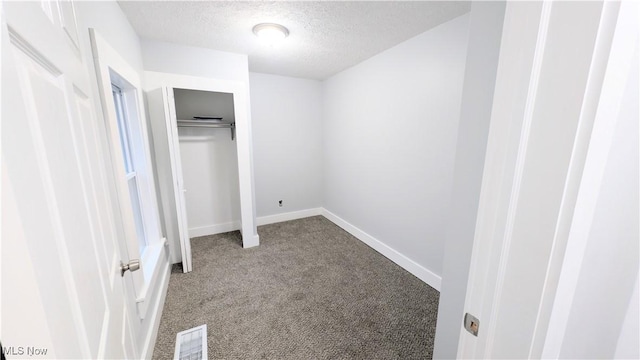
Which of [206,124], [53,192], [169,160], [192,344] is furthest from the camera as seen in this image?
[206,124]

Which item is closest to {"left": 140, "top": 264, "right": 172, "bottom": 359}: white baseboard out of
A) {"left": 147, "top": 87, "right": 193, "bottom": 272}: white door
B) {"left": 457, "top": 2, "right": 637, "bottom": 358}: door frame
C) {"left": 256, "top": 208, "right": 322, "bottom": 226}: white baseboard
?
{"left": 147, "top": 87, "right": 193, "bottom": 272}: white door

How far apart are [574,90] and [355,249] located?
2800 millimetres

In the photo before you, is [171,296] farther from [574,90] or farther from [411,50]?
[411,50]

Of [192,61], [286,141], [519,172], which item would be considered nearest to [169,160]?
[192,61]

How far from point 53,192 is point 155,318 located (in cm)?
181

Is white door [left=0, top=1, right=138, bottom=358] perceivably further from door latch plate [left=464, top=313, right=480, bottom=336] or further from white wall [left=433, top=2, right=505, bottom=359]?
white wall [left=433, top=2, right=505, bottom=359]

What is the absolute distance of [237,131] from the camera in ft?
8.79

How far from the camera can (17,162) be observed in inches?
12.4

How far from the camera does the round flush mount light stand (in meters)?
1.96

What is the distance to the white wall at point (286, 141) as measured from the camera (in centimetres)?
349

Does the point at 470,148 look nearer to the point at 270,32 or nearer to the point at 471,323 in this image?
the point at 471,323

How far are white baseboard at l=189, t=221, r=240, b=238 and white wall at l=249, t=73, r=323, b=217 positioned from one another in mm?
Answer: 419

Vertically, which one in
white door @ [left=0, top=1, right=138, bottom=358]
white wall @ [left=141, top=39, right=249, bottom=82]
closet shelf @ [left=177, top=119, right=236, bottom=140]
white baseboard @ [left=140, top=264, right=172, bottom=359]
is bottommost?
white baseboard @ [left=140, top=264, right=172, bottom=359]

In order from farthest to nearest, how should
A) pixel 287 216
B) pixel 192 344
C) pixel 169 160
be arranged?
pixel 287 216 → pixel 169 160 → pixel 192 344
